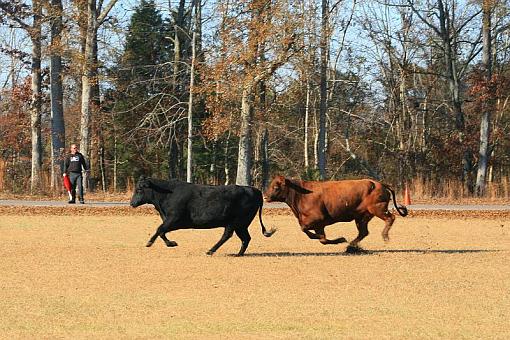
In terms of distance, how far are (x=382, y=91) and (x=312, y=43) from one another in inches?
796

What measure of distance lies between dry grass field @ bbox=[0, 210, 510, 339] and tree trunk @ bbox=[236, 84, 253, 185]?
49.7 feet

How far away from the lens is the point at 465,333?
9984 mm

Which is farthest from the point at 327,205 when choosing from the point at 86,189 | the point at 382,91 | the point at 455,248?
the point at 382,91

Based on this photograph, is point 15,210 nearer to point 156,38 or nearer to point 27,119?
point 156,38

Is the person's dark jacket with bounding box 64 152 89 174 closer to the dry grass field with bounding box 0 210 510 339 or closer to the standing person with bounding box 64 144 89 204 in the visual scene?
the standing person with bounding box 64 144 89 204

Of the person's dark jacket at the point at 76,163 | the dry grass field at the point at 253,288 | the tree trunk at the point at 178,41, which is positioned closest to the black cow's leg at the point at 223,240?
the dry grass field at the point at 253,288

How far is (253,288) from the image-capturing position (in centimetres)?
1306

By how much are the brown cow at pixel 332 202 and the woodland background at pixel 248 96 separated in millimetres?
17295

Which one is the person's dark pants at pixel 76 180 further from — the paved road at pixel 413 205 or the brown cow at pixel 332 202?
the brown cow at pixel 332 202

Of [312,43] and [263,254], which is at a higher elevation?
[312,43]

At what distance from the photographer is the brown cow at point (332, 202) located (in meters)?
17.6

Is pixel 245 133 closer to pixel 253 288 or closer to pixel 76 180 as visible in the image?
pixel 76 180

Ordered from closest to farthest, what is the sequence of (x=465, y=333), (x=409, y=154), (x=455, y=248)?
(x=465, y=333) < (x=455, y=248) < (x=409, y=154)

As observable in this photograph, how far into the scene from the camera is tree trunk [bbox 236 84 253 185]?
36.0 m
